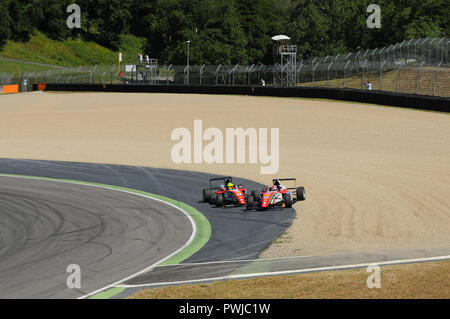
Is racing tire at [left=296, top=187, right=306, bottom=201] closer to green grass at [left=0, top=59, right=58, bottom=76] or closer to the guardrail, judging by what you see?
the guardrail

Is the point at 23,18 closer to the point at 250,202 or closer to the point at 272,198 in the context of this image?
the point at 250,202

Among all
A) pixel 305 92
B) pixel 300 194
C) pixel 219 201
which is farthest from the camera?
pixel 305 92

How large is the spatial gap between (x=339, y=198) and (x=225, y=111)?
27.4 metres

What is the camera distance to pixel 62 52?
121125 mm

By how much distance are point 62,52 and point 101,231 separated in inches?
4328

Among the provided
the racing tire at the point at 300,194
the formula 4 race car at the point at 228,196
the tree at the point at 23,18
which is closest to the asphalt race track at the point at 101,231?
the formula 4 race car at the point at 228,196

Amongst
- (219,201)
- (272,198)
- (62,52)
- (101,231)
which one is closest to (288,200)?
(272,198)

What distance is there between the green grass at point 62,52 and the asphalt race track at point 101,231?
90375 millimetres

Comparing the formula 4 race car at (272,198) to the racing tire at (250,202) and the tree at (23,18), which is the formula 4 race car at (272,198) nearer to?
the racing tire at (250,202)

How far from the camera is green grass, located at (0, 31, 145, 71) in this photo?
115m

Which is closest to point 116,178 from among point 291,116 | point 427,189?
point 427,189

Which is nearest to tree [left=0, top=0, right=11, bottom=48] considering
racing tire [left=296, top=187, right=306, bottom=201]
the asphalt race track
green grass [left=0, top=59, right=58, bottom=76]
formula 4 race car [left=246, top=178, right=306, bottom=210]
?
green grass [left=0, top=59, right=58, bottom=76]

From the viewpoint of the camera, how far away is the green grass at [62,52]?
115 meters

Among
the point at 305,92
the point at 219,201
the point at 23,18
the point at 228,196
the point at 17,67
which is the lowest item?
the point at 219,201
